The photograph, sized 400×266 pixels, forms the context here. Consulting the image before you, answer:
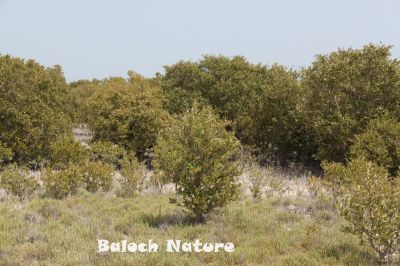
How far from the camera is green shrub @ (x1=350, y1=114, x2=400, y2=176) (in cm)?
1394

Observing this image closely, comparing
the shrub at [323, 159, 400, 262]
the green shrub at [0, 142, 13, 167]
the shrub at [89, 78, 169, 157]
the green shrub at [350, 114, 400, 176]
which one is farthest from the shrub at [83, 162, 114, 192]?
the green shrub at [350, 114, 400, 176]

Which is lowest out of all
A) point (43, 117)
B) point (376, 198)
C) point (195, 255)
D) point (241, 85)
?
point (195, 255)

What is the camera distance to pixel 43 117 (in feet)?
53.9

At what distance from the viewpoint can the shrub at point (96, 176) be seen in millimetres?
12281

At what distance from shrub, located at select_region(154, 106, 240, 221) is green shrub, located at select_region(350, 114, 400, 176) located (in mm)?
6480

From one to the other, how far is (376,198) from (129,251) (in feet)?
13.8

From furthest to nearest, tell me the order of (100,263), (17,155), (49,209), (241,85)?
(241,85)
(17,155)
(49,209)
(100,263)

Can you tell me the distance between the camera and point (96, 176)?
12312 mm

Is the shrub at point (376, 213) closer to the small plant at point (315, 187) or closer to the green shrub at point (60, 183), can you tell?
the small plant at point (315, 187)

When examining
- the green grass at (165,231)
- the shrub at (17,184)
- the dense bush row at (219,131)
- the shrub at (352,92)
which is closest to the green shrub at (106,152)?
the dense bush row at (219,131)

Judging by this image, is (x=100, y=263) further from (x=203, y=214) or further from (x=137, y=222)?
(x=203, y=214)

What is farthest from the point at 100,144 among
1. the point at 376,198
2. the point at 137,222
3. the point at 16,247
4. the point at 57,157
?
the point at 376,198

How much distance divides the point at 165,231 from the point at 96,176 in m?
4.61

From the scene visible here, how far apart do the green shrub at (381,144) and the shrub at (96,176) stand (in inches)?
315
